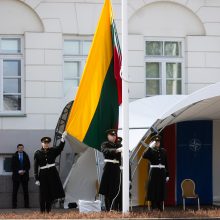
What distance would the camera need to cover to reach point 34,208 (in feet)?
→ 61.6

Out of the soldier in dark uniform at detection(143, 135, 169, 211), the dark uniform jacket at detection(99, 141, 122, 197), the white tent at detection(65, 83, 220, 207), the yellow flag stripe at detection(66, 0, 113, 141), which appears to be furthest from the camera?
the soldier in dark uniform at detection(143, 135, 169, 211)

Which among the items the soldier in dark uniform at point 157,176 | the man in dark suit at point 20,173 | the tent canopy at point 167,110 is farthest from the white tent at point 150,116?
the man in dark suit at point 20,173

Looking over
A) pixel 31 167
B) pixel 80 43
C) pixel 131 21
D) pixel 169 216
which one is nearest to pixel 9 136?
pixel 31 167

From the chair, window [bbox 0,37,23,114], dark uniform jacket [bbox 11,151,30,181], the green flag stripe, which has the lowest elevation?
the chair

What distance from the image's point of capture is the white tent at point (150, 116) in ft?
50.9

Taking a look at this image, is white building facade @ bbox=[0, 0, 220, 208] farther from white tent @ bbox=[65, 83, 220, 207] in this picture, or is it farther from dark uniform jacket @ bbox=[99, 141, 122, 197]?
dark uniform jacket @ bbox=[99, 141, 122, 197]

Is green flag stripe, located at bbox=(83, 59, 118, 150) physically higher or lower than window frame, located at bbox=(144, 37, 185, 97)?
lower

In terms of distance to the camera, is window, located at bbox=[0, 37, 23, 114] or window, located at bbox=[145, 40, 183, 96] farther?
window, located at bbox=[145, 40, 183, 96]

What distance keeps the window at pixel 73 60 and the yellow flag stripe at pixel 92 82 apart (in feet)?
17.7

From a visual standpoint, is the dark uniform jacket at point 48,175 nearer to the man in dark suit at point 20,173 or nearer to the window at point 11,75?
the man in dark suit at point 20,173

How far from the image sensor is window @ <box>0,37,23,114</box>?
64.0 feet

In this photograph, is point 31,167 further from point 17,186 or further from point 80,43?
point 80,43

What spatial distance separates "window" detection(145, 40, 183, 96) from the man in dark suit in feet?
12.2

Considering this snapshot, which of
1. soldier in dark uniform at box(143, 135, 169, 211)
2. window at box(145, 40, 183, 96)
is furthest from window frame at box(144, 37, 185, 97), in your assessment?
soldier in dark uniform at box(143, 135, 169, 211)
